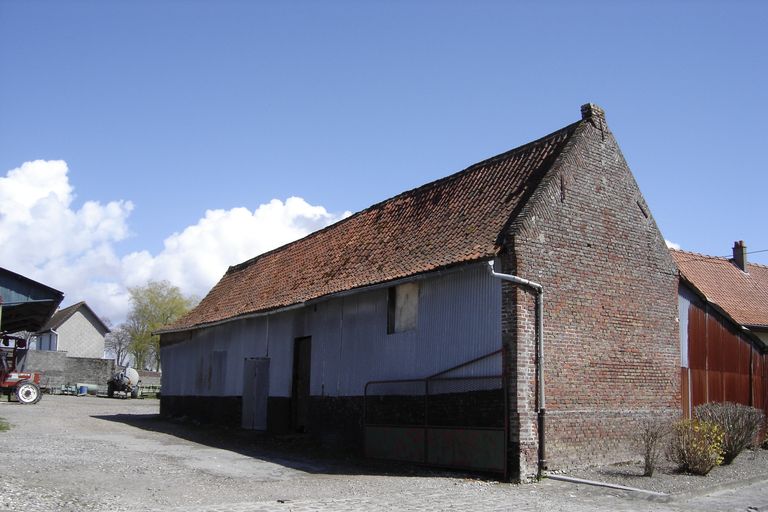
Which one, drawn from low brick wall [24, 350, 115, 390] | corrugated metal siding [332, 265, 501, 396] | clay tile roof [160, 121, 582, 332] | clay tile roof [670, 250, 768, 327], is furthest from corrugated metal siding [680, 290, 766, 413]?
low brick wall [24, 350, 115, 390]

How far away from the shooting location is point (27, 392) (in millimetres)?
Result: 33906

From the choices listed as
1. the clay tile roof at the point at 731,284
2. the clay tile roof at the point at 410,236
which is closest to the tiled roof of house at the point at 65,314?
the clay tile roof at the point at 410,236

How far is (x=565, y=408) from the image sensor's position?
1409 centimetres

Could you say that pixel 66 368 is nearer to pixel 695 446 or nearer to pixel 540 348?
pixel 540 348

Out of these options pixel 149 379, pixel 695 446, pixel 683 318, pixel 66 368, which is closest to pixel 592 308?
pixel 695 446

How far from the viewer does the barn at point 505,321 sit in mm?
13812

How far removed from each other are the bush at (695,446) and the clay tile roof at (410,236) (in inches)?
194

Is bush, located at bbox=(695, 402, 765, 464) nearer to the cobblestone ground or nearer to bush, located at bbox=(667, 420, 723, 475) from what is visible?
bush, located at bbox=(667, 420, 723, 475)

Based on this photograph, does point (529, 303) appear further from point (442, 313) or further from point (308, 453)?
point (308, 453)

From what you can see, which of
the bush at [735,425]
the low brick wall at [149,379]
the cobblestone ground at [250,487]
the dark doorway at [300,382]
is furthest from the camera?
the low brick wall at [149,379]

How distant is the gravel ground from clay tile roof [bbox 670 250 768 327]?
10590 mm

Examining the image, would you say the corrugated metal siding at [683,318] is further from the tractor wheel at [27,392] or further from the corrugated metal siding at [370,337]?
the tractor wheel at [27,392]

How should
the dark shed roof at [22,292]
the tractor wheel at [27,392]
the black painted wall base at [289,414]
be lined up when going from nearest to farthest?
1. the black painted wall base at [289,414]
2. the dark shed roof at [22,292]
3. the tractor wheel at [27,392]

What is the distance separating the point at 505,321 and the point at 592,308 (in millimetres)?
2303
